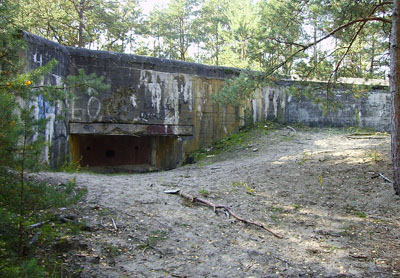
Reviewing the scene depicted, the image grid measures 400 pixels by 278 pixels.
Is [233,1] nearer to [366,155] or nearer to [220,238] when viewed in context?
[366,155]

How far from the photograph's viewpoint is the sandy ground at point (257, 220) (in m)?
3.20

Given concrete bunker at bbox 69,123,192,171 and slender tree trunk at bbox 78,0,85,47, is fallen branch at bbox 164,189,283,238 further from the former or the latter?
slender tree trunk at bbox 78,0,85,47

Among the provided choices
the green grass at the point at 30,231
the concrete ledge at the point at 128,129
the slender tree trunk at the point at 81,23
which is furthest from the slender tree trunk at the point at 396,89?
the slender tree trunk at the point at 81,23

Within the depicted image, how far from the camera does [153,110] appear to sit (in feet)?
31.9

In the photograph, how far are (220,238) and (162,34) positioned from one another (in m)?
21.7

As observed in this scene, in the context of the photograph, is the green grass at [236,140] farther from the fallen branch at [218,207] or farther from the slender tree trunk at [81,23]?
the slender tree trunk at [81,23]

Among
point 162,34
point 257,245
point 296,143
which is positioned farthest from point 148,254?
point 162,34

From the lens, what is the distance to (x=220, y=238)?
3.87m

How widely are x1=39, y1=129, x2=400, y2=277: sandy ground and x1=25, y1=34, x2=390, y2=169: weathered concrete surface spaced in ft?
8.85

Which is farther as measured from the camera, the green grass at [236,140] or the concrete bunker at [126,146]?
the green grass at [236,140]

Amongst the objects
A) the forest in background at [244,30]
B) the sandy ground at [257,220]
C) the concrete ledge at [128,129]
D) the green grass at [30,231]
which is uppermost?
the forest in background at [244,30]

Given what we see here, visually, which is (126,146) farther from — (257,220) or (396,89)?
(396,89)

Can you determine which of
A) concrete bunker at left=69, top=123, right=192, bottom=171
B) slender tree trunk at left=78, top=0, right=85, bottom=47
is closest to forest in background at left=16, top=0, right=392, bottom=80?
slender tree trunk at left=78, top=0, right=85, bottom=47

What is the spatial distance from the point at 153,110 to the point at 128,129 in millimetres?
905
